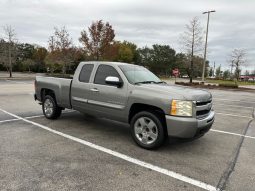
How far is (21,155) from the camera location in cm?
419

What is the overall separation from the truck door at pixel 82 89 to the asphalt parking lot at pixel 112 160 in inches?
25.7

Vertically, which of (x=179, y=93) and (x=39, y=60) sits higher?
(x=39, y=60)

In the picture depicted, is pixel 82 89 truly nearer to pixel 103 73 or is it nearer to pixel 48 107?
pixel 103 73

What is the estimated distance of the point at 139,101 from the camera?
474cm

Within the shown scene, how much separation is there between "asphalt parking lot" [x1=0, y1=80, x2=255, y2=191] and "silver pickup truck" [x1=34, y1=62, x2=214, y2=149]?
Answer: 49cm

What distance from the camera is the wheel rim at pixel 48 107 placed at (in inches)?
276

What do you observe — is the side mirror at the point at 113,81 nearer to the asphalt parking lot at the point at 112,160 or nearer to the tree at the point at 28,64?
the asphalt parking lot at the point at 112,160

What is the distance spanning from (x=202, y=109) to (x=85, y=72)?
3.11 meters

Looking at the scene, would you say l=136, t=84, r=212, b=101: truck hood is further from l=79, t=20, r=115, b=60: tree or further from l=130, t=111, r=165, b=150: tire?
l=79, t=20, r=115, b=60: tree

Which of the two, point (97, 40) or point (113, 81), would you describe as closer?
point (113, 81)

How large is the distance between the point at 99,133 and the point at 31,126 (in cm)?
Answer: 193

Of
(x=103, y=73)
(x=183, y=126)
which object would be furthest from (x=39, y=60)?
(x=183, y=126)

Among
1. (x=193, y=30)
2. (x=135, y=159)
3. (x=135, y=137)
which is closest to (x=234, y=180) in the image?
(x=135, y=159)

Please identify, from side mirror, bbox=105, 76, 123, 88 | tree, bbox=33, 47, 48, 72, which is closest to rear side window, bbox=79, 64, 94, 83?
side mirror, bbox=105, 76, 123, 88
